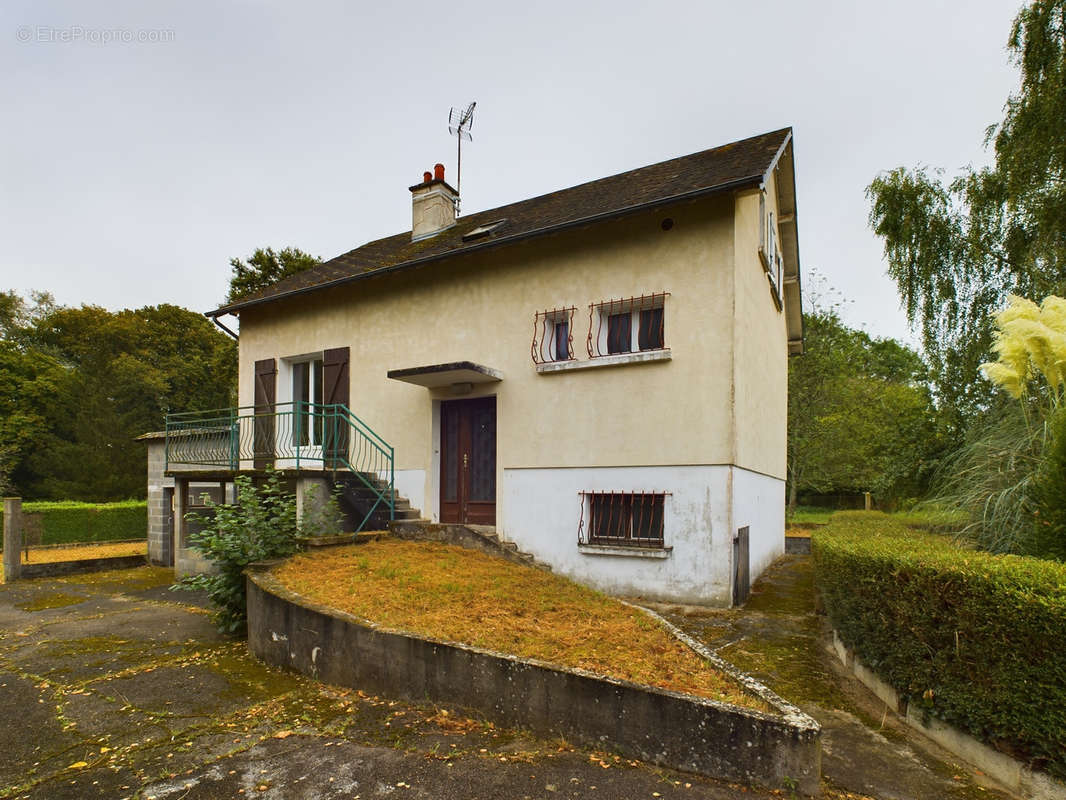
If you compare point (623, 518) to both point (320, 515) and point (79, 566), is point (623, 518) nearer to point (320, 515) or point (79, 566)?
point (320, 515)

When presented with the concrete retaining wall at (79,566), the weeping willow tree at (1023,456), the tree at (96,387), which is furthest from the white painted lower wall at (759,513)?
the tree at (96,387)

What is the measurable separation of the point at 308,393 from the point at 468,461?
4.57 m

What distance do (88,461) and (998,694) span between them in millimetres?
32715

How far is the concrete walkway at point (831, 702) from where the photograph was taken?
3.13 meters

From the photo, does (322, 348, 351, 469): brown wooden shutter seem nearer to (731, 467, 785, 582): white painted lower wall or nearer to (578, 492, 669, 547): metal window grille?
(578, 492, 669, 547): metal window grille

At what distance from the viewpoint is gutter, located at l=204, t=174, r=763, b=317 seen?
7.00 m

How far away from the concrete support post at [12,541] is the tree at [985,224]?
59.0ft

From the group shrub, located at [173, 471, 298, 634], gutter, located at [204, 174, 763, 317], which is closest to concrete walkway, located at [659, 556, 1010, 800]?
shrub, located at [173, 471, 298, 634]

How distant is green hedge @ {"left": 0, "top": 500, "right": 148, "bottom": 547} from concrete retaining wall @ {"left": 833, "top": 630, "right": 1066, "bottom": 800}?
62.9 ft

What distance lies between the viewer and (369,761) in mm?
3355

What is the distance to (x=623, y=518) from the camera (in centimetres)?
794

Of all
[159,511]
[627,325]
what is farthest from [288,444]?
[627,325]

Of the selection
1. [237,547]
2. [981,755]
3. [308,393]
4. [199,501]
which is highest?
[308,393]

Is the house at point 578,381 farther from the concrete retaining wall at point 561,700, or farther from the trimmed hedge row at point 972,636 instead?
the concrete retaining wall at point 561,700
